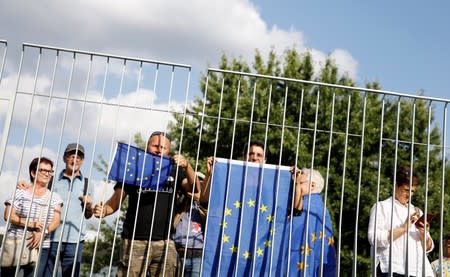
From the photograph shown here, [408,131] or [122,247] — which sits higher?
[408,131]

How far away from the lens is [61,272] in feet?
13.8

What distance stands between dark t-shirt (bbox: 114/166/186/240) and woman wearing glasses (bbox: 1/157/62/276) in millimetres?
600

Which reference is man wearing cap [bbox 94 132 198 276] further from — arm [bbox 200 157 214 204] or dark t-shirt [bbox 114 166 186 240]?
arm [bbox 200 157 214 204]

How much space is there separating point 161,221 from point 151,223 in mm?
89

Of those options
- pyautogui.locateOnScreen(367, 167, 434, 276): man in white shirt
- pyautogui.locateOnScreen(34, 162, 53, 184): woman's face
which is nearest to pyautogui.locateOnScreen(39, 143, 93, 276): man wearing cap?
pyautogui.locateOnScreen(34, 162, 53, 184): woman's face

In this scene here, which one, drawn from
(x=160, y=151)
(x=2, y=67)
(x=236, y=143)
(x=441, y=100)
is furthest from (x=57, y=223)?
(x=236, y=143)

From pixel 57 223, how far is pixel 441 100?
3.43 m

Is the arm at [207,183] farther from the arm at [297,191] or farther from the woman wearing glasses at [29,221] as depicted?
the woman wearing glasses at [29,221]

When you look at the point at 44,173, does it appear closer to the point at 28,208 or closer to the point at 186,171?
the point at 28,208

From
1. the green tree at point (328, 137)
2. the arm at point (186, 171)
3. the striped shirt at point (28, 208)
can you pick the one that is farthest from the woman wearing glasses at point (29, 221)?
the green tree at point (328, 137)

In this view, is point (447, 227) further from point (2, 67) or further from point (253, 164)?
point (2, 67)

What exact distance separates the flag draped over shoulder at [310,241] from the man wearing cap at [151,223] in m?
1.00

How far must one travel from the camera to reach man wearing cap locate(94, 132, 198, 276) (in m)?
4.12

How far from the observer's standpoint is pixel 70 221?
4180 mm
